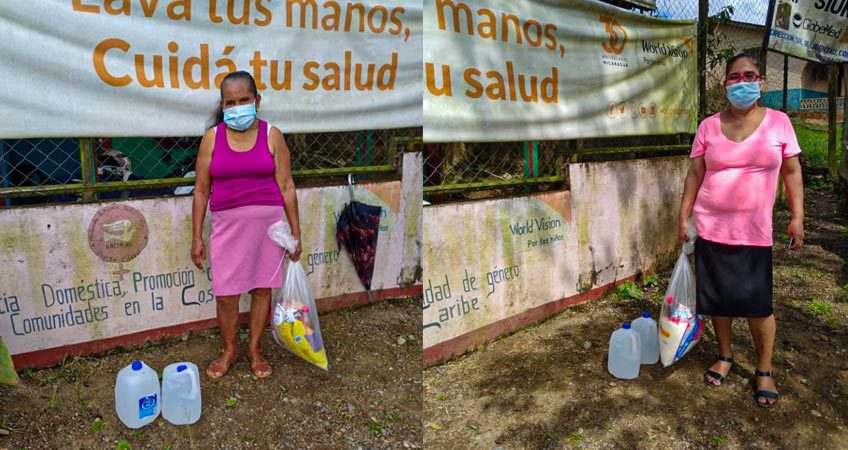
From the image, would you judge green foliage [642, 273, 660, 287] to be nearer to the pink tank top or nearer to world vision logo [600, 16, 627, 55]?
world vision logo [600, 16, 627, 55]

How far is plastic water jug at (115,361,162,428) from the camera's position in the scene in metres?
2.84

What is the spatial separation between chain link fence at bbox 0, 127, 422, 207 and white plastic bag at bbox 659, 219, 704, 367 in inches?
81.3

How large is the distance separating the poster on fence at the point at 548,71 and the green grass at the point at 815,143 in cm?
636

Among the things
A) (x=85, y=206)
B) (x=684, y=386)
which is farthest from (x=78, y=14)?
(x=684, y=386)

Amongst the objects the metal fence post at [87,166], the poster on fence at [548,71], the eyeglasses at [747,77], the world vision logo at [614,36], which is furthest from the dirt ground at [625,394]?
the metal fence post at [87,166]

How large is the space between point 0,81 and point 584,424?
3.20 m

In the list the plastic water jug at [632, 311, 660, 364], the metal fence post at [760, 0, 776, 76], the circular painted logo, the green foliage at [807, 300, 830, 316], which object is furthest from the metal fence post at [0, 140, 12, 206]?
the metal fence post at [760, 0, 776, 76]

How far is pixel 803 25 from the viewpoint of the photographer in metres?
5.92

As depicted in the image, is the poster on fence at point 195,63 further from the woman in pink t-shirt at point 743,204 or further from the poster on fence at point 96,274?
the woman in pink t-shirt at point 743,204

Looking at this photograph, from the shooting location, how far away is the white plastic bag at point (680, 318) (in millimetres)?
3275

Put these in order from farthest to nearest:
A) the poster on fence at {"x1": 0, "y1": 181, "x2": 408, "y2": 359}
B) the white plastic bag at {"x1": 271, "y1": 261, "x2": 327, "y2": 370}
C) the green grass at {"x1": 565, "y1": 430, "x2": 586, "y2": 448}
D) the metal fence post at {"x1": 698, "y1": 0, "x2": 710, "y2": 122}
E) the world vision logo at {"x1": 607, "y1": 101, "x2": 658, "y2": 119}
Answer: the metal fence post at {"x1": 698, "y1": 0, "x2": 710, "y2": 122} → the world vision logo at {"x1": 607, "y1": 101, "x2": 658, "y2": 119} → the white plastic bag at {"x1": 271, "y1": 261, "x2": 327, "y2": 370} → the poster on fence at {"x1": 0, "y1": 181, "x2": 408, "y2": 359} → the green grass at {"x1": 565, "y1": 430, "x2": 586, "y2": 448}

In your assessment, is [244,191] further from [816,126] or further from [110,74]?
[816,126]

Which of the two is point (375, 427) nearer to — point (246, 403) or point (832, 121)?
point (246, 403)

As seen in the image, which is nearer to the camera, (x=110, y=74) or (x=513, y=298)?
(x=110, y=74)
